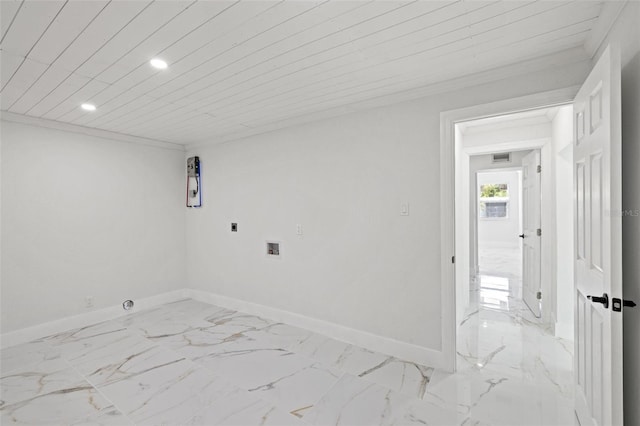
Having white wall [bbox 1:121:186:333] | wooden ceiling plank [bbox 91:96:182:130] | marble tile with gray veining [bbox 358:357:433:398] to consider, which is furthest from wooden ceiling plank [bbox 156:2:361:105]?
marble tile with gray veining [bbox 358:357:433:398]

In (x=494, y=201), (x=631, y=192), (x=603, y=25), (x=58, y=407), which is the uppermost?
(x=603, y=25)

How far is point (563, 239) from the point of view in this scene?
3.39 metres

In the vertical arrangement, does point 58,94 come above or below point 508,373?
above

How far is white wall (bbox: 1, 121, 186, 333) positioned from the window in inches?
407

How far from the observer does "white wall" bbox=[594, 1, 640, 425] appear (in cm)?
142

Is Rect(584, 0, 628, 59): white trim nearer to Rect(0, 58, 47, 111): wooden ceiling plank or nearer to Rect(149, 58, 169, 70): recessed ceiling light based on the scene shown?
Rect(149, 58, 169, 70): recessed ceiling light

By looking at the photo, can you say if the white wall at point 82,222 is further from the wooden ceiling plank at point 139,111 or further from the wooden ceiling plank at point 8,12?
the wooden ceiling plank at point 8,12

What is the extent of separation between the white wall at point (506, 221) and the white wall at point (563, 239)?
305 inches

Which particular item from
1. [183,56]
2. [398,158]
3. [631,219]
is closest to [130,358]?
[183,56]

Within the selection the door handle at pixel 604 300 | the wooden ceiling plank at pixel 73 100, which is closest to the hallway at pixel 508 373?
the door handle at pixel 604 300

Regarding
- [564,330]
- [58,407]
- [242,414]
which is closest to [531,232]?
[564,330]

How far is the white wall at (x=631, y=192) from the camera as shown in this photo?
1416mm

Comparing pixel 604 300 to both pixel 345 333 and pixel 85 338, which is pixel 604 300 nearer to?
pixel 345 333

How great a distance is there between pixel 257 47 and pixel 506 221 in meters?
11.5
